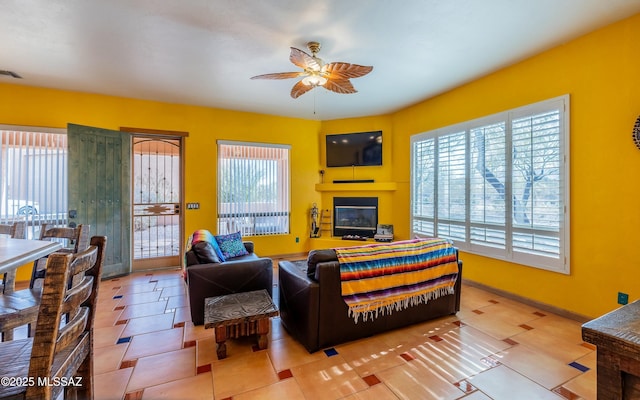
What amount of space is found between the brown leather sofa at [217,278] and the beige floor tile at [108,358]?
2.04 feet

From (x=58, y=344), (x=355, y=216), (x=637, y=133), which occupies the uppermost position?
(x=637, y=133)

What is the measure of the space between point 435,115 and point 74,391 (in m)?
4.92

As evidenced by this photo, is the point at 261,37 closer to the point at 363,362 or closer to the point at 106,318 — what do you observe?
the point at 363,362

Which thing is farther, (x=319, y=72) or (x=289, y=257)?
(x=289, y=257)

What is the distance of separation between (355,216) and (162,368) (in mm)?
4151

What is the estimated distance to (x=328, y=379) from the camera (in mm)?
1918

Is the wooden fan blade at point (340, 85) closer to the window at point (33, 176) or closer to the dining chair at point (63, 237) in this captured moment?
the dining chair at point (63, 237)

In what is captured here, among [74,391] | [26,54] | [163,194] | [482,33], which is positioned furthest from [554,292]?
[26,54]

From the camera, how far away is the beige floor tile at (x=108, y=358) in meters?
2.02

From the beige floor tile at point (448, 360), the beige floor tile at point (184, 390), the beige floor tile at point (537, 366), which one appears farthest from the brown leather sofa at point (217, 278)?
the beige floor tile at point (537, 366)

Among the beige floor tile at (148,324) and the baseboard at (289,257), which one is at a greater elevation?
the baseboard at (289,257)

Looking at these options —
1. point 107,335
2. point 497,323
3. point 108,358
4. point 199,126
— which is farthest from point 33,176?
point 497,323

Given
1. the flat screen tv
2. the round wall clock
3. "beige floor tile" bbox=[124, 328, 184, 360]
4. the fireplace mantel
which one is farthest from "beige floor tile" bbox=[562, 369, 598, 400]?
the flat screen tv

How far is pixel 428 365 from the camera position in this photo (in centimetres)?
209
